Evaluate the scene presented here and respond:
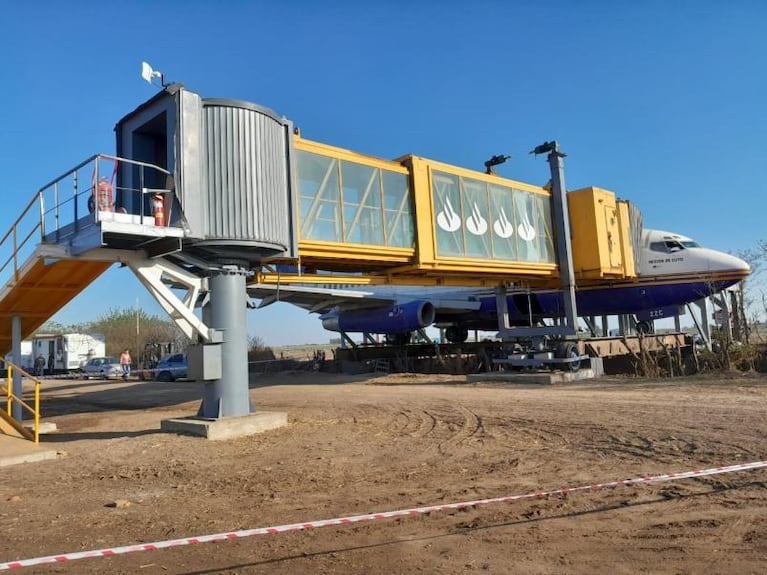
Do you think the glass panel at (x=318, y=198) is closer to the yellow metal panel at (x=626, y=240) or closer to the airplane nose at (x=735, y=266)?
the yellow metal panel at (x=626, y=240)

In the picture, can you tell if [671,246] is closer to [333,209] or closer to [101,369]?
[333,209]

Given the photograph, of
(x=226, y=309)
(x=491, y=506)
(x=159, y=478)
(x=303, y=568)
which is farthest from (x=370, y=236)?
(x=303, y=568)

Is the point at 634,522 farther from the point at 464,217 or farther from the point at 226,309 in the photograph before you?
the point at 464,217

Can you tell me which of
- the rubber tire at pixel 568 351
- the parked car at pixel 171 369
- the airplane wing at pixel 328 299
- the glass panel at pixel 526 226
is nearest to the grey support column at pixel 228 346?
the glass panel at pixel 526 226

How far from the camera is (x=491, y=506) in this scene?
18.6ft

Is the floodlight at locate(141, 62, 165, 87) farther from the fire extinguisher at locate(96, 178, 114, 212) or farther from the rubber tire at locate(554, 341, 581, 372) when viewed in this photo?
the rubber tire at locate(554, 341, 581, 372)

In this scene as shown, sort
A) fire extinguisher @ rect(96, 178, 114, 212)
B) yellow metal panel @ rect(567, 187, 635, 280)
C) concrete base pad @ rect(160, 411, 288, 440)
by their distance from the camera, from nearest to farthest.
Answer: fire extinguisher @ rect(96, 178, 114, 212)
concrete base pad @ rect(160, 411, 288, 440)
yellow metal panel @ rect(567, 187, 635, 280)

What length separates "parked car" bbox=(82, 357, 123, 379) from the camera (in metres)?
37.8

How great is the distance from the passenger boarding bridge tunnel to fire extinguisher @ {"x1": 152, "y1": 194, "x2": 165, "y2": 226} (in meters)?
0.03

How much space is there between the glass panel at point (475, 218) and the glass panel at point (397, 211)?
2.23m

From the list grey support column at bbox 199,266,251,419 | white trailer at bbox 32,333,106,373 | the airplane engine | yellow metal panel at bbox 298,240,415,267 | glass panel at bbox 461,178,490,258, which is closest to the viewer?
grey support column at bbox 199,266,251,419

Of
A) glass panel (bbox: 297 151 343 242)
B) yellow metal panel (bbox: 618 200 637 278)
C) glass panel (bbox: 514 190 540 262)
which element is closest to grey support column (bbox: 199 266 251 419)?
glass panel (bbox: 297 151 343 242)

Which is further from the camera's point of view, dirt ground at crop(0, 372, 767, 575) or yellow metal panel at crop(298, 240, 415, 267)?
yellow metal panel at crop(298, 240, 415, 267)

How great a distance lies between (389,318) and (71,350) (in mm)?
28774
